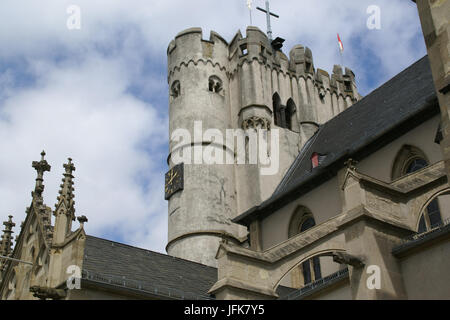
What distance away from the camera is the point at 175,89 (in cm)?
3347

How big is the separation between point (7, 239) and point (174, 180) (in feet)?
37.0

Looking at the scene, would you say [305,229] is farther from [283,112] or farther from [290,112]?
[290,112]

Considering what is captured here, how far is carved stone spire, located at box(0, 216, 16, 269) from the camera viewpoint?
1995 cm

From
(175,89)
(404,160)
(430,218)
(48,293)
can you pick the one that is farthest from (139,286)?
(175,89)

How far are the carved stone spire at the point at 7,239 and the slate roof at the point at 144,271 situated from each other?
2659mm

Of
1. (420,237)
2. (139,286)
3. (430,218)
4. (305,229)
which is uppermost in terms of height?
(305,229)

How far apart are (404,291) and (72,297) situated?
7343mm

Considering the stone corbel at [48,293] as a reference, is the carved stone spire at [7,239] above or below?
above

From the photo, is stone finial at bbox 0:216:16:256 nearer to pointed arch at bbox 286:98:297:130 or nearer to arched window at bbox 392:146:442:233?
arched window at bbox 392:146:442:233

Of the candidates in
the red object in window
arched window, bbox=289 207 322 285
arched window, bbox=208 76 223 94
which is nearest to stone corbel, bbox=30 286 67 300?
arched window, bbox=289 207 322 285

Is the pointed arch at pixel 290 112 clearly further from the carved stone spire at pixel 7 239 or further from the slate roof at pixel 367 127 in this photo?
the carved stone spire at pixel 7 239

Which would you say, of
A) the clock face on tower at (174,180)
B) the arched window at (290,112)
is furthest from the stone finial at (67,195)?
the arched window at (290,112)

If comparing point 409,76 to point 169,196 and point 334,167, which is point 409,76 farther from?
point 169,196

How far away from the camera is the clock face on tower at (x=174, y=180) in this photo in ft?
98.7
